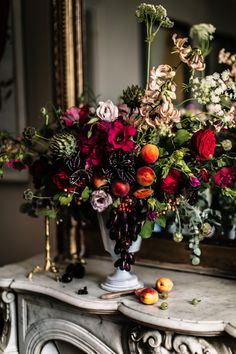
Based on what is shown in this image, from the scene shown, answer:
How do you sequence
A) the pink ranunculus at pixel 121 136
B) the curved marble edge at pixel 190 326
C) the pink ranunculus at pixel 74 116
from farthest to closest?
the pink ranunculus at pixel 74 116 → the pink ranunculus at pixel 121 136 → the curved marble edge at pixel 190 326

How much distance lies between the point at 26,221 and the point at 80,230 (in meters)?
0.51

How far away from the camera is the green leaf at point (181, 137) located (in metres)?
1.35

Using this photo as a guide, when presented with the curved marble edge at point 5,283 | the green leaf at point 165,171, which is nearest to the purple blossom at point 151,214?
the green leaf at point 165,171

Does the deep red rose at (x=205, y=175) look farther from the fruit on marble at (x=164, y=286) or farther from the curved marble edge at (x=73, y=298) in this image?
the curved marble edge at (x=73, y=298)

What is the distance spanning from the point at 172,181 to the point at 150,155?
98mm

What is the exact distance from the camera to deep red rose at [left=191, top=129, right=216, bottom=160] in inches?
49.5

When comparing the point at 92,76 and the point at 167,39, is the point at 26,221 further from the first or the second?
the point at 167,39

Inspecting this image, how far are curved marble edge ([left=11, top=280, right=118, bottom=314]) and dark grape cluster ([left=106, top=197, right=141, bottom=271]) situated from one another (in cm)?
12

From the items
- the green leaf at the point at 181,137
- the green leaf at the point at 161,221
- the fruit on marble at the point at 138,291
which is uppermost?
the green leaf at the point at 181,137

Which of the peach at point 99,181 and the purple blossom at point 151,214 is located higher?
the peach at point 99,181

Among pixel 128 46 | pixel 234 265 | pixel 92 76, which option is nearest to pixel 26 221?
pixel 92 76

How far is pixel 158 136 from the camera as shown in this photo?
1414mm

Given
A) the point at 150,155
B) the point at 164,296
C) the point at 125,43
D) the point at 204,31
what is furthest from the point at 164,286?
the point at 125,43

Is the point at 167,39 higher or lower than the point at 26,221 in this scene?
higher
